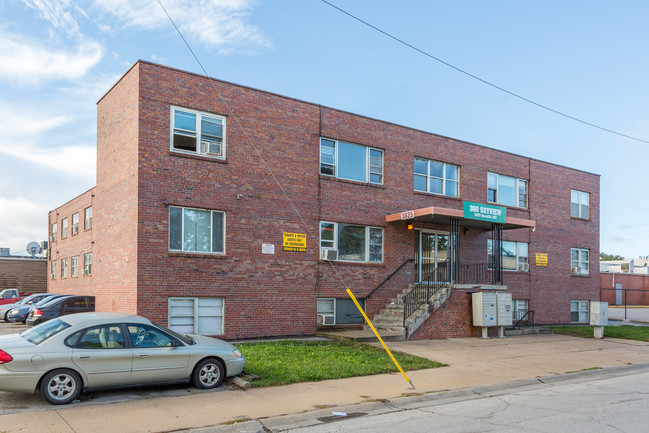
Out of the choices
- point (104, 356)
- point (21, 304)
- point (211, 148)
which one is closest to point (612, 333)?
point (211, 148)

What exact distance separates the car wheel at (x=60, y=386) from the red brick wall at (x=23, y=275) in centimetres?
3392

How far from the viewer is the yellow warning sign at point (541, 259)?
24481mm

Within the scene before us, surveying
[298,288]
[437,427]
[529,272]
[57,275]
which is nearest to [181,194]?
[298,288]

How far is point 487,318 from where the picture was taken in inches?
725

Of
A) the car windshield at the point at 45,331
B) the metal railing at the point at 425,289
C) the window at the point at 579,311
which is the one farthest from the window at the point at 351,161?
the window at the point at 579,311

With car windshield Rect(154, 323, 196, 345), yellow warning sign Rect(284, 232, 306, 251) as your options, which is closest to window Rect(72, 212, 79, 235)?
yellow warning sign Rect(284, 232, 306, 251)

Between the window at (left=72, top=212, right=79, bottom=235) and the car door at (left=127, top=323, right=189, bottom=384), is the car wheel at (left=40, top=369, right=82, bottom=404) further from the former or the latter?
the window at (left=72, top=212, right=79, bottom=235)

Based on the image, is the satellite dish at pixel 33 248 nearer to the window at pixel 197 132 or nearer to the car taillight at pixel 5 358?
the window at pixel 197 132

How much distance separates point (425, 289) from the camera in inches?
747

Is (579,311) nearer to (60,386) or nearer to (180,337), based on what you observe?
(180,337)

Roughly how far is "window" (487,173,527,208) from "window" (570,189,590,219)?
142 inches

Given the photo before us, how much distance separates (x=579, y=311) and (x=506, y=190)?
7.54 m

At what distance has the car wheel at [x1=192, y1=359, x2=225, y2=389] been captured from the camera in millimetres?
9406

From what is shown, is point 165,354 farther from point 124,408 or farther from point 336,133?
point 336,133
